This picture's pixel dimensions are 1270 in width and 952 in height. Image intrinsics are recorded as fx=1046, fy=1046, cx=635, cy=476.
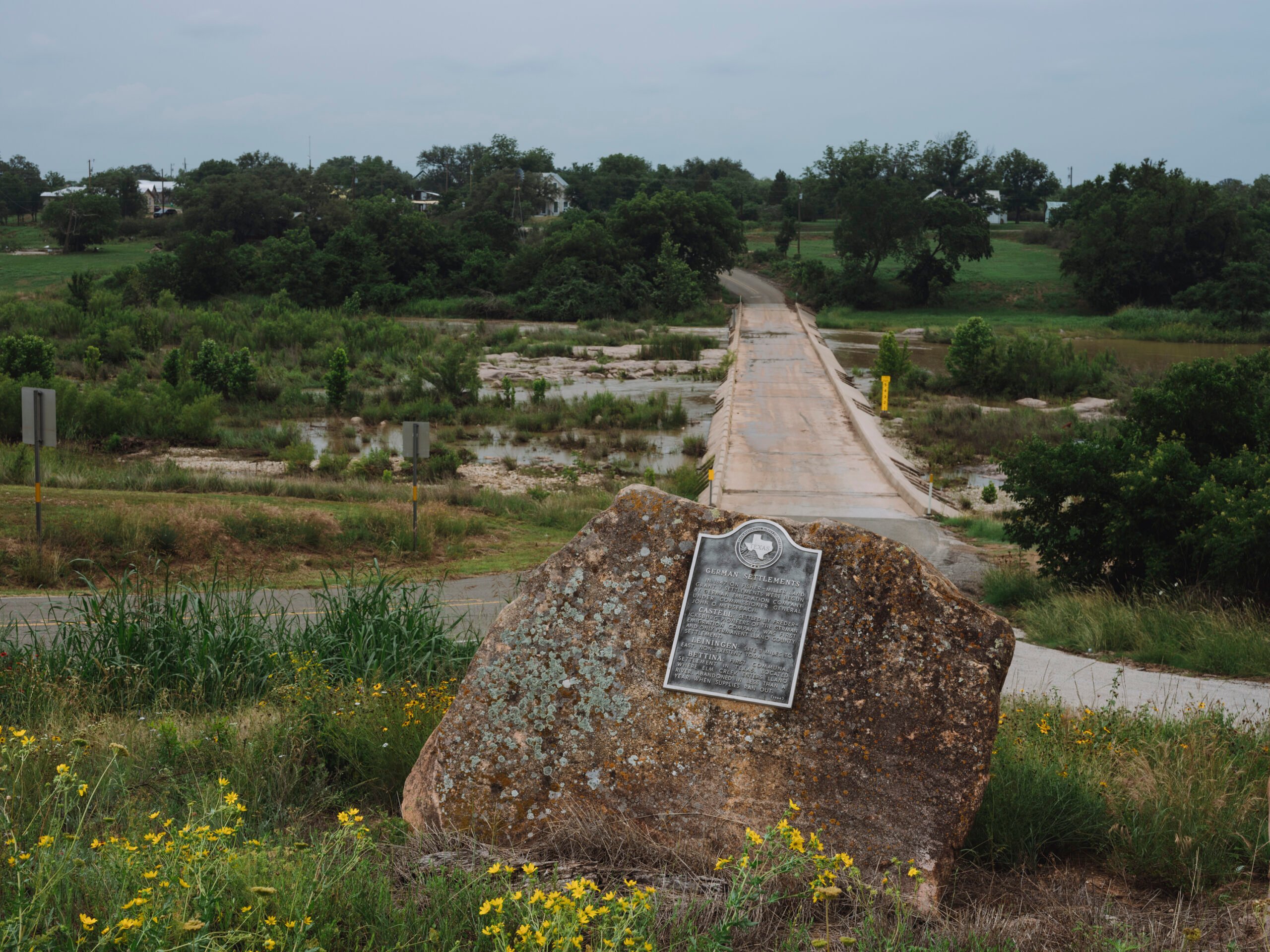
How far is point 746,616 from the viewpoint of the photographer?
5.07m

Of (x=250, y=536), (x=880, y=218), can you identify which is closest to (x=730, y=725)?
(x=250, y=536)

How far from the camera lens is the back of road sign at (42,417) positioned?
15055 mm

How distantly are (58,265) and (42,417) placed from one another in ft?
249

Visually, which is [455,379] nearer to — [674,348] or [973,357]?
[674,348]

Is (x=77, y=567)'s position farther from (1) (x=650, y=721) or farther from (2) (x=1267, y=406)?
(2) (x=1267, y=406)

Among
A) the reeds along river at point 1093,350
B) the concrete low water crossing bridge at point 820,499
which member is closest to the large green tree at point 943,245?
the reeds along river at point 1093,350

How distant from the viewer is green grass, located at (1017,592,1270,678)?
10.0 meters

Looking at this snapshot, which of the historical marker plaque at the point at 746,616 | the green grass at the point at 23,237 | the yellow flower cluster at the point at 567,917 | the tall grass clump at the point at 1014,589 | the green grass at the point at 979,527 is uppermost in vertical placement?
the green grass at the point at 23,237

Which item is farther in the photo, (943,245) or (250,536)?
(943,245)

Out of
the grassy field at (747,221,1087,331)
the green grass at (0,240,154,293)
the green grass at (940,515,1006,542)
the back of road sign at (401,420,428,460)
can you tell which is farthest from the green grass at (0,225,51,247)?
the green grass at (940,515,1006,542)

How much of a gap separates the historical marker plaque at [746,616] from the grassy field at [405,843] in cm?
74

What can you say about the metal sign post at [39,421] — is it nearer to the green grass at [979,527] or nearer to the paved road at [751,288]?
the green grass at [979,527]

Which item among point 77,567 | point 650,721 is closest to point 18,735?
point 650,721

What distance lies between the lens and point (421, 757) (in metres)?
5.05
